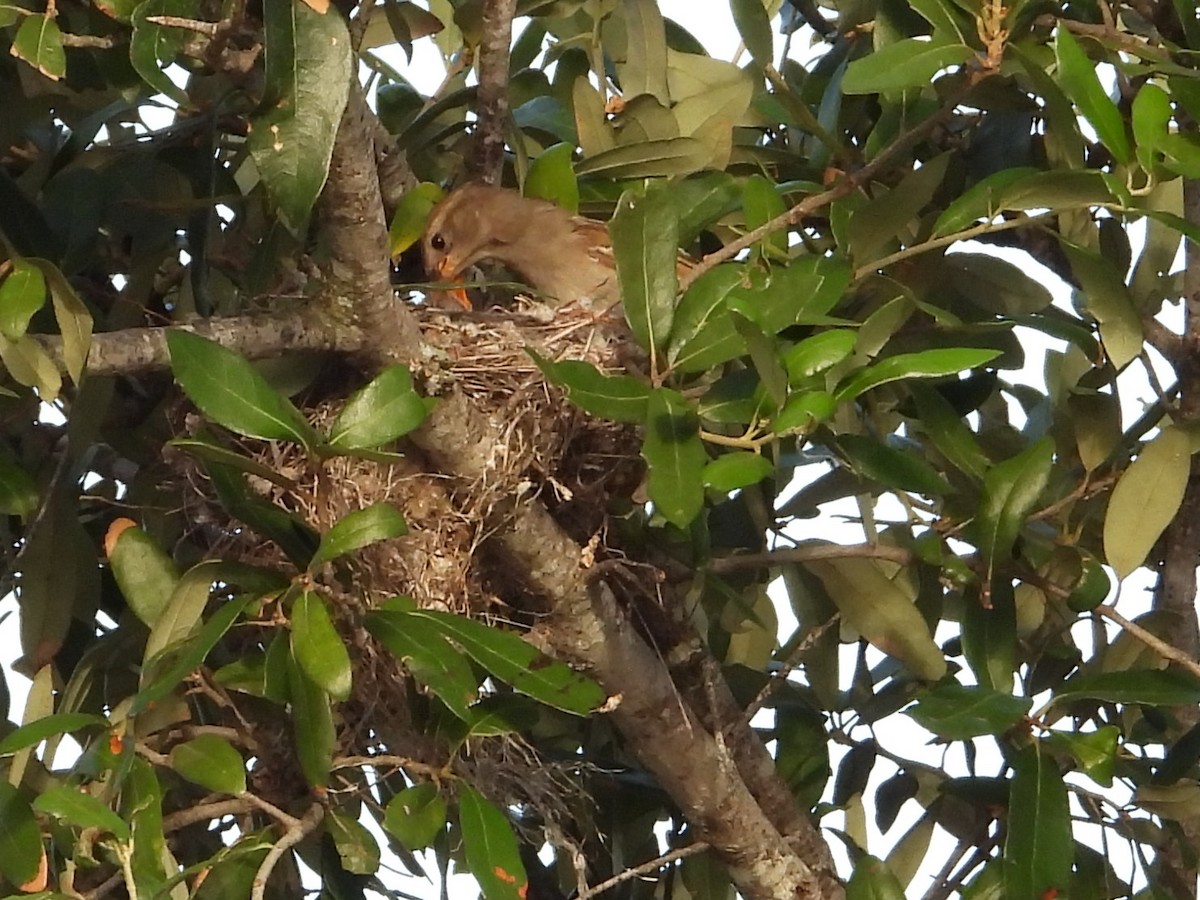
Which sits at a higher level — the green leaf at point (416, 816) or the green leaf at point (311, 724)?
the green leaf at point (311, 724)

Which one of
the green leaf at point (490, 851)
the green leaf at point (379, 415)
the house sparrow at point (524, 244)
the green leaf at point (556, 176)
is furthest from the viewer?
the house sparrow at point (524, 244)

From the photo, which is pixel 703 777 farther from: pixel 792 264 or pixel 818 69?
pixel 818 69

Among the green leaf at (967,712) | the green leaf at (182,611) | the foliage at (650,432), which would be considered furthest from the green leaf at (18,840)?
the green leaf at (967,712)

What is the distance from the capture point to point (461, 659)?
1107mm

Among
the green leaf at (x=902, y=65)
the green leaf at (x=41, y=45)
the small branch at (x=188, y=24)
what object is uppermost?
the green leaf at (x=41, y=45)

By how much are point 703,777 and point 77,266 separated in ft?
Answer: 2.40

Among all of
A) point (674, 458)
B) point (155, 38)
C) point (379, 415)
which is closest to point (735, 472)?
point (674, 458)

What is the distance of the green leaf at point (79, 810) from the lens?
3.52ft

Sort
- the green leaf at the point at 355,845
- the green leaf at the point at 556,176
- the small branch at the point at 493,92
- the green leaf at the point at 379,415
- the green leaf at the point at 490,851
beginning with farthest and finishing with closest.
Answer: the green leaf at the point at 556,176
the small branch at the point at 493,92
the green leaf at the point at 355,845
the green leaf at the point at 490,851
the green leaf at the point at 379,415

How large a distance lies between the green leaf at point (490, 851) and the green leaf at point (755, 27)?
29.2 inches

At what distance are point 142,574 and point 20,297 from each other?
0.90 ft

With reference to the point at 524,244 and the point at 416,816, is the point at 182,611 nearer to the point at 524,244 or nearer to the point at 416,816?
the point at 416,816

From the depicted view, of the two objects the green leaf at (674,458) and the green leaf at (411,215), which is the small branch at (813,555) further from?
the green leaf at (411,215)

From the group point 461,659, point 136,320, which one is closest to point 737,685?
point 461,659
